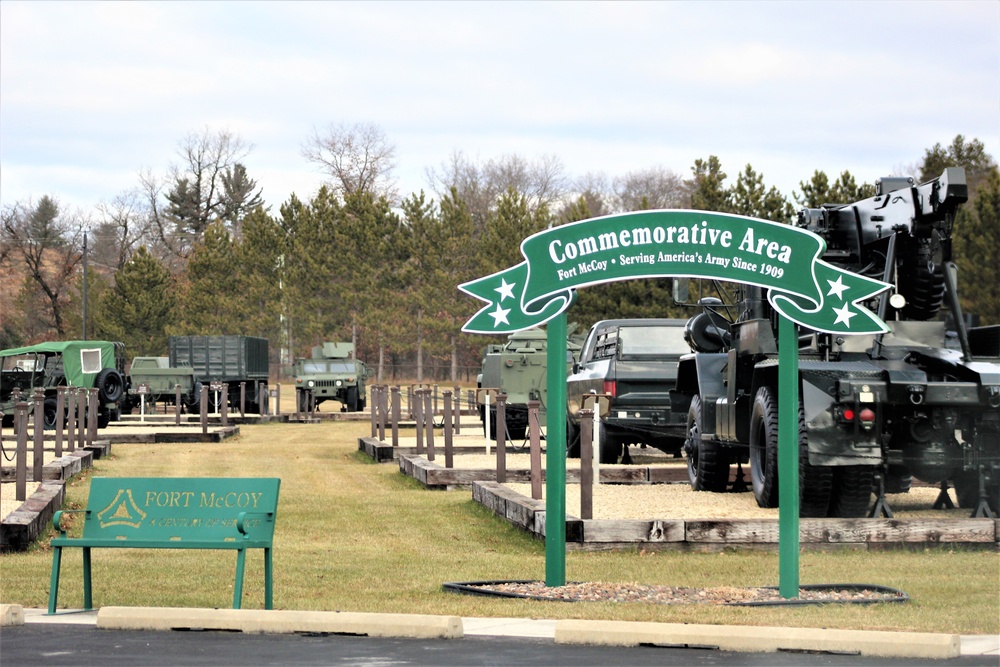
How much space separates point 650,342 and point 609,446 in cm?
150

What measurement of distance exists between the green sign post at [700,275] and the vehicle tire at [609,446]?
9.81 meters

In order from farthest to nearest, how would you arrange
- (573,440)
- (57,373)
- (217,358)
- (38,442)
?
(217,358), (57,373), (573,440), (38,442)

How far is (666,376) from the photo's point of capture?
19.0m

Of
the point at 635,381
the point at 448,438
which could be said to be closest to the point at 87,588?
the point at 448,438

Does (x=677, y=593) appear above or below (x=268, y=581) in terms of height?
below

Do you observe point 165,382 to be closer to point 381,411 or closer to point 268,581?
point 381,411

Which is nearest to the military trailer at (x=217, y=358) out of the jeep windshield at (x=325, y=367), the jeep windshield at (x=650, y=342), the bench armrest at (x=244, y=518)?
the jeep windshield at (x=325, y=367)

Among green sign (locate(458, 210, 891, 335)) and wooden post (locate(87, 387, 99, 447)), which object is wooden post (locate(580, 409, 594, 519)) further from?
wooden post (locate(87, 387, 99, 447))

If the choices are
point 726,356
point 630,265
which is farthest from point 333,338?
point 630,265

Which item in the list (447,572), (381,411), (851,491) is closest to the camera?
(447,572)

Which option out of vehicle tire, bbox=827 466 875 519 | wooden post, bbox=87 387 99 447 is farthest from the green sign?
wooden post, bbox=87 387 99 447

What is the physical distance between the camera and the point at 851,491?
12.5 meters

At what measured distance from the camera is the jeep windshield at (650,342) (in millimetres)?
19422

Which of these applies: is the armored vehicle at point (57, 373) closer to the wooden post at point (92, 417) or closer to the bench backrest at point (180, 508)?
the wooden post at point (92, 417)
